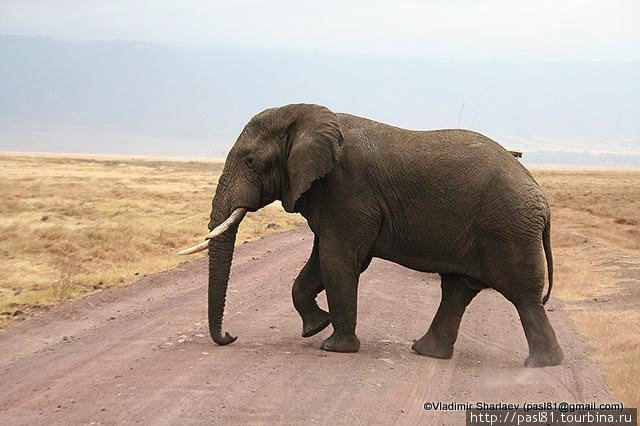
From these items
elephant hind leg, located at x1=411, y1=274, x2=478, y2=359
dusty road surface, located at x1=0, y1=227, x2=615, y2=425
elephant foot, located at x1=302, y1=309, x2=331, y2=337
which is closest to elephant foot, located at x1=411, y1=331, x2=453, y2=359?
elephant hind leg, located at x1=411, y1=274, x2=478, y2=359

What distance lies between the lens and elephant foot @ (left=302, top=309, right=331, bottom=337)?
11.1 m

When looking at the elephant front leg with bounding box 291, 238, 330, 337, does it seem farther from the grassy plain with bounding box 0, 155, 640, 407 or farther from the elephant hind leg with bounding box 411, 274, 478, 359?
the grassy plain with bounding box 0, 155, 640, 407

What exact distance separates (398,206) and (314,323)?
195 cm

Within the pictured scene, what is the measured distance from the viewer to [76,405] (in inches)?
310

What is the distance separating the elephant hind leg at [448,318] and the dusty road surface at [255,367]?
0.17 m

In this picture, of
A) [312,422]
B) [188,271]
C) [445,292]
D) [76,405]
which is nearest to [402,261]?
[445,292]

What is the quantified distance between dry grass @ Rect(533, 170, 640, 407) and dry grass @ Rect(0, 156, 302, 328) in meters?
8.27

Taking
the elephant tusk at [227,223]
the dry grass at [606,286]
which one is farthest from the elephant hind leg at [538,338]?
the elephant tusk at [227,223]

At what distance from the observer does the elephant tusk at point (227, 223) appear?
10.2 meters

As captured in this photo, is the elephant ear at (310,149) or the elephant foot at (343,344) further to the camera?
the elephant foot at (343,344)

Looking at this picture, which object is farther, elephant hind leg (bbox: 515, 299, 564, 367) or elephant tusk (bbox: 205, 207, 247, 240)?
elephant tusk (bbox: 205, 207, 247, 240)

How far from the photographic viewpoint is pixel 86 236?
22156 millimetres

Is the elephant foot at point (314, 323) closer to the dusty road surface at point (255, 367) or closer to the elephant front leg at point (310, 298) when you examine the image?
the elephant front leg at point (310, 298)

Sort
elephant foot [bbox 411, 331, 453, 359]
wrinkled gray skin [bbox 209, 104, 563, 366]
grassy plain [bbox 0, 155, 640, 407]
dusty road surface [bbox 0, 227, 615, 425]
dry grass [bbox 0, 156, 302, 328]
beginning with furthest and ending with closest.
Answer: dry grass [bbox 0, 156, 302, 328] < grassy plain [bbox 0, 155, 640, 407] < elephant foot [bbox 411, 331, 453, 359] < wrinkled gray skin [bbox 209, 104, 563, 366] < dusty road surface [bbox 0, 227, 615, 425]
